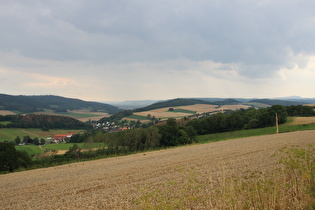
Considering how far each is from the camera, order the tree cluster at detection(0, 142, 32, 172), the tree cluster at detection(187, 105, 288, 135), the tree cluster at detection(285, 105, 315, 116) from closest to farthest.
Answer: the tree cluster at detection(0, 142, 32, 172) < the tree cluster at detection(187, 105, 288, 135) < the tree cluster at detection(285, 105, 315, 116)

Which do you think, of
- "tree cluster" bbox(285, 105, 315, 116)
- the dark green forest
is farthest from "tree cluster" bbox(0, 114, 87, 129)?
"tree cluster" bbox(285, 105, 315, 116)

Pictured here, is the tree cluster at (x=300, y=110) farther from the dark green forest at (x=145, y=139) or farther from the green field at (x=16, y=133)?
the green field at (x=16, y=133)

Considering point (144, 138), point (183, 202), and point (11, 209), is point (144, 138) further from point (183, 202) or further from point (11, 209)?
point (183, 202)

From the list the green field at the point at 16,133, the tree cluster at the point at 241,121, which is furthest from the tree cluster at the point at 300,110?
the green field at the point at 16,133

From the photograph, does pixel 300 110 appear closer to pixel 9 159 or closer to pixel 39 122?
pixel 9 159

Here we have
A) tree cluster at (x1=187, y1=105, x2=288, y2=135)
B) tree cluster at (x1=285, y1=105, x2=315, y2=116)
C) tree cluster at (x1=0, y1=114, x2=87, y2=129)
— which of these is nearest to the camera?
tree cluster at (x1=187, y1=105, x2=288, y2=135)

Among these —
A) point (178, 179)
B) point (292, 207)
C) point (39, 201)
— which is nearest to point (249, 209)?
point (292, 207)

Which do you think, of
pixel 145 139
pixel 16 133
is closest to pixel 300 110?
pixel 145 139

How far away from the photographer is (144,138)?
64500 mm

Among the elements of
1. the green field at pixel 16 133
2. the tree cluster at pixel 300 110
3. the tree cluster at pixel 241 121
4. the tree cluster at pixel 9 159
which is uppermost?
the tree cluster at pixel 300 110

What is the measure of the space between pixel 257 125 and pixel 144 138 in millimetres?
37843

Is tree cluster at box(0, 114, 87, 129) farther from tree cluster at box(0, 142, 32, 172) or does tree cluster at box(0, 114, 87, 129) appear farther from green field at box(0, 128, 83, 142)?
tree cluster at box(0, 142, 32, 172)

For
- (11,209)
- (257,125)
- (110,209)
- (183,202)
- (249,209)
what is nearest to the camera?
(249,209)

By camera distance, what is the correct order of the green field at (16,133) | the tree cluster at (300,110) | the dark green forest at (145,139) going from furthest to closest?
the green field at (16,133)
the tree cluster at (300,110)
the dark green forest at (145,139)
